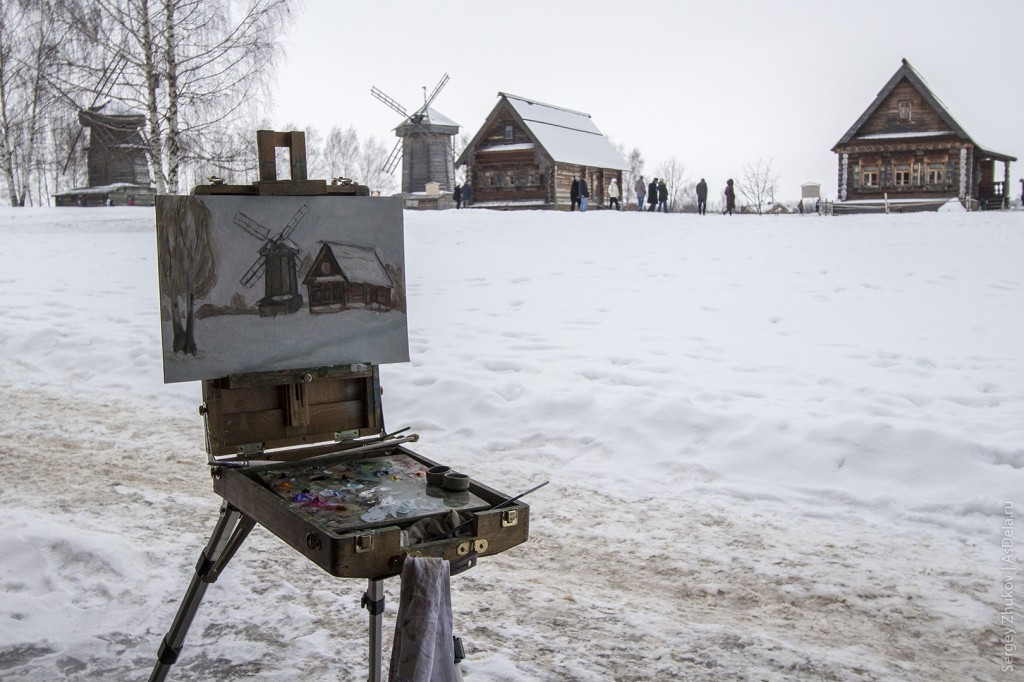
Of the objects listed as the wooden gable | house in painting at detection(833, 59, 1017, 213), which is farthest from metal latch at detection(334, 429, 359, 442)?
the wooden gable

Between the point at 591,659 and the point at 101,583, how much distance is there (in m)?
2.42

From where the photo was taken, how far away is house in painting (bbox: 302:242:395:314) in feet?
10.6

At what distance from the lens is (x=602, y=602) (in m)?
4.23

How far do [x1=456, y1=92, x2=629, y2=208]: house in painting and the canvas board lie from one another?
100 feet

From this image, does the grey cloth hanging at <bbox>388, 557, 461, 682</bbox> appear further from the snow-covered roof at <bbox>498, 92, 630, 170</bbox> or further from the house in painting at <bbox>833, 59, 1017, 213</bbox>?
the snow-covered roof at <bbox>498, 92, 630, 170</bbox>

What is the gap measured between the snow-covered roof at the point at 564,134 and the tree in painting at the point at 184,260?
102ft

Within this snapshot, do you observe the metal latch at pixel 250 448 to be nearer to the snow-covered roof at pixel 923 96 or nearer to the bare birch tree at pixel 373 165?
the snow-covered roof at pixel 923 96

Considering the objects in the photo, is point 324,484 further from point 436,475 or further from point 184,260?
point 184,260

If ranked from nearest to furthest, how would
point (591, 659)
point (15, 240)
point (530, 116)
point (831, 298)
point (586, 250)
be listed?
1. point (591, 659)
2. point (831, 298)
3. point (586, 250)
4. point (15, 240)
5. point (530, 116)

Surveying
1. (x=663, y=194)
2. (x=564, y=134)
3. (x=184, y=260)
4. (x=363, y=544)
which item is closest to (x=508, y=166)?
(x=564, y=134)

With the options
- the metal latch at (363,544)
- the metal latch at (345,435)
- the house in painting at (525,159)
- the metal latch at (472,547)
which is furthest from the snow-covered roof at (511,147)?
the metal latch at (363,544)

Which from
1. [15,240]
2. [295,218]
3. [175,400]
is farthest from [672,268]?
[15,240]

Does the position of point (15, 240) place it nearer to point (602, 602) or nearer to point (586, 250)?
point (586, 250)

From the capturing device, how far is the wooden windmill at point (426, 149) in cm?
3941
